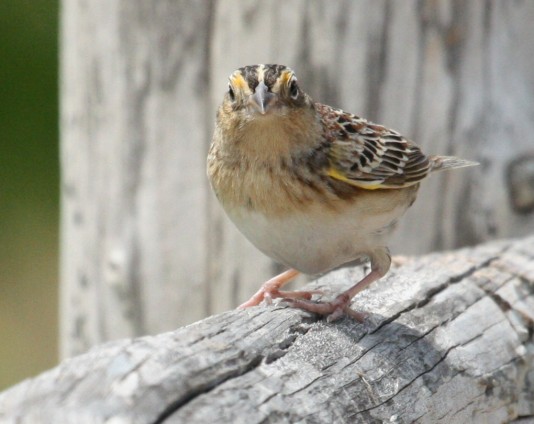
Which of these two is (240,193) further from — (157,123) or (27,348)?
(27,348)

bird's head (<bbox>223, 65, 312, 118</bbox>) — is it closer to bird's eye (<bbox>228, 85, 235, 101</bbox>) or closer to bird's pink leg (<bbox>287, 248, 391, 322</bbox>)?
bird's eye (<bbox>228, 85, 235, 101</bbox>)

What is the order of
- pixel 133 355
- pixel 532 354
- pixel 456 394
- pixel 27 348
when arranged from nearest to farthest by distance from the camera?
pixel 133 355 → pixel 456 394 → pixel 532 354 → pixel 27 348

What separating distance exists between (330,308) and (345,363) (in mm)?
442

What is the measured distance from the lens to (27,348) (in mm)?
7566

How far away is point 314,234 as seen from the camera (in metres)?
3.70

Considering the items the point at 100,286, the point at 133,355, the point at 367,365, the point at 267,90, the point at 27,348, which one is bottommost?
the point at 27,348

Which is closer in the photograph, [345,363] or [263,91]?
[345,363]

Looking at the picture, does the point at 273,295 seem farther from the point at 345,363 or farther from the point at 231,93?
the point at 345,363

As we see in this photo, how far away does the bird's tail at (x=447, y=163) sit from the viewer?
4.50 m

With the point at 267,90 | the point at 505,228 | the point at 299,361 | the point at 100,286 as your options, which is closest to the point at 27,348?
the point at 100,286

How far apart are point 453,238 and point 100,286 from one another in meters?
1.67

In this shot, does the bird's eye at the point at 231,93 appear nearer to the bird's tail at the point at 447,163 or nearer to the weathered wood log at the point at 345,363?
the weathered wood log at the point at 345,363

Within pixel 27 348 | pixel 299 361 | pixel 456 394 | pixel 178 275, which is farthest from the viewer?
pixel 27 348

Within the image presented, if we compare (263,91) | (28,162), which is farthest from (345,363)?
(28,162)
